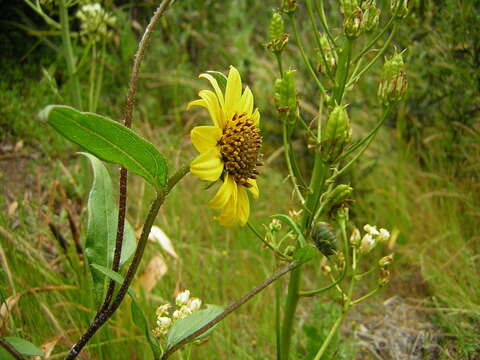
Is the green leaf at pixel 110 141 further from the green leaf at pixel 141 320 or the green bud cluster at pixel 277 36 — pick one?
the green bud cluster at pixel 277 36

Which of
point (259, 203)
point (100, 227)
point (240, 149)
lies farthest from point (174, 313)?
point (259, 203)

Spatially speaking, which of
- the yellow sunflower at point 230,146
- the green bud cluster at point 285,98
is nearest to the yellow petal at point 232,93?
the yellow sunflower at point 230,146

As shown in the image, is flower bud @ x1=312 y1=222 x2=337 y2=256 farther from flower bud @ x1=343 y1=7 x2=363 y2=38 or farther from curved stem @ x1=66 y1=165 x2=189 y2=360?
flower bud @ x1=343 y1=7 x2=363 y2=38

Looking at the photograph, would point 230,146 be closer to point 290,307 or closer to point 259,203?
point 290,307

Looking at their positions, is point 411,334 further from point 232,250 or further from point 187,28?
point 187,28

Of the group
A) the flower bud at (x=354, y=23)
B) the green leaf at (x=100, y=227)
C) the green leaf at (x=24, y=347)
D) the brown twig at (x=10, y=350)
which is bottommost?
the green leaf at (x=24, y=347)

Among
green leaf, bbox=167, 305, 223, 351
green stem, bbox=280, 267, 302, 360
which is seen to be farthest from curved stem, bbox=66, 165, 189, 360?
green stem, bbox=280, 267, 302, 360
